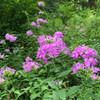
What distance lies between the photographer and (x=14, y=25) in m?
2.96

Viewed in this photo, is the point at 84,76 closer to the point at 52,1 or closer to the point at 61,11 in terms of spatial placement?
the point at 61,11

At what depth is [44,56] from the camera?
4.20 feet

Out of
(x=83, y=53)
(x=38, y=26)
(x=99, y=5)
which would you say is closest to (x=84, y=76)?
(x=83, y=53)

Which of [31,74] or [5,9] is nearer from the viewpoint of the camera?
[31,74]

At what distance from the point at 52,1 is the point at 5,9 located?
123 inches

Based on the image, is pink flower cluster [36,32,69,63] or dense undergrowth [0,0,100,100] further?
pink flower cluster [36,32,69,63]

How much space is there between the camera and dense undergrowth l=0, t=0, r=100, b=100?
1.09 metres

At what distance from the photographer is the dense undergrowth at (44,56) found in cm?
109

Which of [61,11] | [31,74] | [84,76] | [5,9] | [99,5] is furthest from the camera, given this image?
[99,5]

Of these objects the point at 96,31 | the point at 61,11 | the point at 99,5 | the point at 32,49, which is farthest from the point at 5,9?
the point at 99,5

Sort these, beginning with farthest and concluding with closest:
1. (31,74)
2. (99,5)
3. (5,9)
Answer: (99,5)
(5,9)
(31,74)

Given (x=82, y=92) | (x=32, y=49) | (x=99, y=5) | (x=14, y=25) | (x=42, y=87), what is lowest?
(x=82, y=92)

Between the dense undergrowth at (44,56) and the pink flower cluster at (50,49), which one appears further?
the pink flower cluster at (50,49)

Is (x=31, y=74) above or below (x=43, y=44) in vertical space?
below
